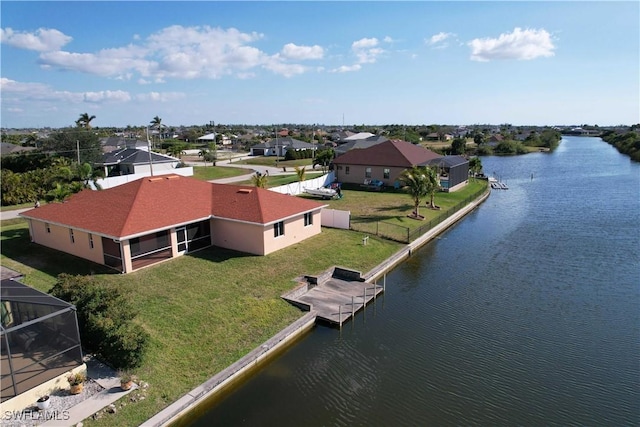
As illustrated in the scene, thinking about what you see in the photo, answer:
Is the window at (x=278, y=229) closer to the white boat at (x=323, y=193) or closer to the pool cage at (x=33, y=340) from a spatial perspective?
the pool cage at (x=33, y=340)

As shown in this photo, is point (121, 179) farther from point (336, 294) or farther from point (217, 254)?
point (336, 294)

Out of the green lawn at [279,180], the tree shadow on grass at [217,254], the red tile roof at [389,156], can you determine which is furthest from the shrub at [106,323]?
the red tile roof at [389,156]

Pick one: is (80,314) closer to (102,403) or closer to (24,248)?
(102,403)

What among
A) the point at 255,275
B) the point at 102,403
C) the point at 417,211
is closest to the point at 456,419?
the point at 102,403

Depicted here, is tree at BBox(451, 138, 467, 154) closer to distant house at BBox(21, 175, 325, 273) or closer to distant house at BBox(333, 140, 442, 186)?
distant house at BBox(333, 140, 442, 186)

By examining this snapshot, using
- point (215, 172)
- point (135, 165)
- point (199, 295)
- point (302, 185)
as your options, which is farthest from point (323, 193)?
point (135, 165)

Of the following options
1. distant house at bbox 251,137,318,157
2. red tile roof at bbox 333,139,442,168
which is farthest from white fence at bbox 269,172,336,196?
distant house at bbox 251,137,318,157

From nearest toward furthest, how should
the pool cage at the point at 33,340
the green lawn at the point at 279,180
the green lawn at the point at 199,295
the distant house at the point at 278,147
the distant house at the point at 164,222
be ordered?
the pool cage at the point at 33,340 < the green lawn at the point at 199,295 < the distant house at the point at 164,222 < the green lawn at the point at 279,180 < the distant house at the point at 278,147
